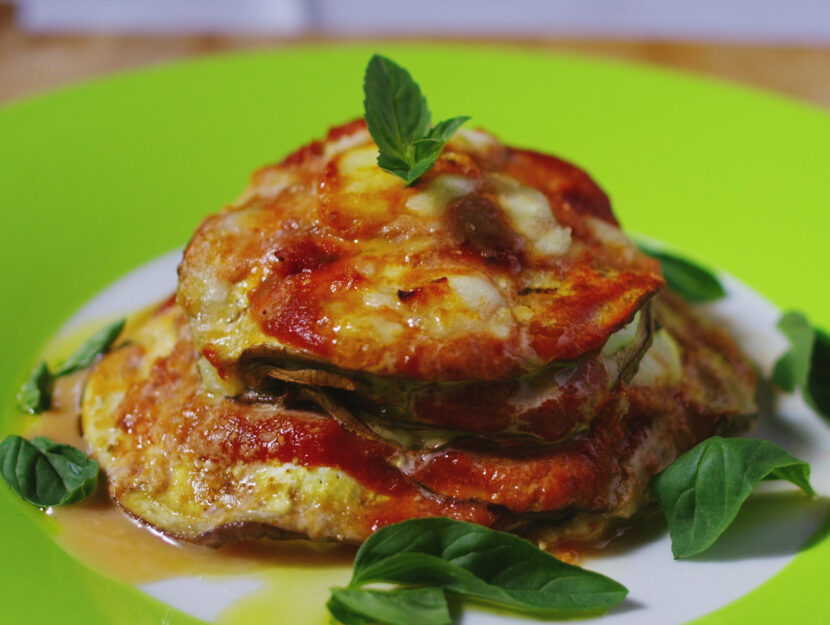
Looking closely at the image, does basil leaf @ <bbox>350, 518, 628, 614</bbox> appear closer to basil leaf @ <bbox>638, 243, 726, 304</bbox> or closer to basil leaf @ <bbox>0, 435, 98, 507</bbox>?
basil leaf @ <bbox>0, 435, 98, 507</bbox>

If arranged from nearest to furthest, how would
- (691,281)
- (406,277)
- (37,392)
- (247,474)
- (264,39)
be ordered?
(406,277) → (247,474) → (37,392) → (691,281) → (264,39)

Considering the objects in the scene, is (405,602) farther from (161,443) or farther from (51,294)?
(51,294)

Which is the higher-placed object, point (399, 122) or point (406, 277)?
point (399, 122)

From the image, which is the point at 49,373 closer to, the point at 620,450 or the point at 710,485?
the point at 620,450

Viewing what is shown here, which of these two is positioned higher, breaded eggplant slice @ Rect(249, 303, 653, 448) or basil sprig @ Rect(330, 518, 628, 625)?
breaded eggplant slice @ Rect(249, 303, 653, 448)

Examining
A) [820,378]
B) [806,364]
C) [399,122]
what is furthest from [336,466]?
[820,378]

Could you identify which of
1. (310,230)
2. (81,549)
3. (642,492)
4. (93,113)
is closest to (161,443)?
(81,549)

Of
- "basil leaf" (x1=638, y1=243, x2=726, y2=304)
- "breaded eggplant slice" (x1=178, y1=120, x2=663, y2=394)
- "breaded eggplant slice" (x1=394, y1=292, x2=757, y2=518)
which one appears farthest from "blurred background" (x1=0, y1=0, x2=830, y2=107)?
"breaded eggplant slice" (x1=178, y1=120, x2=663, y2=394)
